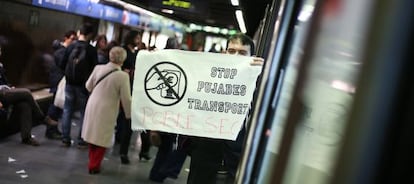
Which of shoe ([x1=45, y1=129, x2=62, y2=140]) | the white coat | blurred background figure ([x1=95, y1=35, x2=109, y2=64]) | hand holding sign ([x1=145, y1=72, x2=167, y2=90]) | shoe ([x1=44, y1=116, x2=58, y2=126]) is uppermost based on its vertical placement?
hand holding sign ([x1=145, y1=72, x2=167, y2=90])

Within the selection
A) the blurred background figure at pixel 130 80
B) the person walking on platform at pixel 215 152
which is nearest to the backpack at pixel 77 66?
the blurred background figure at pixel 130 80

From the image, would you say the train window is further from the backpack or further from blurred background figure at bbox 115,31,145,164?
the backpack

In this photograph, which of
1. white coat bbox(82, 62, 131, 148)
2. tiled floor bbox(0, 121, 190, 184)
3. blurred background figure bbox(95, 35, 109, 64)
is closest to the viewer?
tiled floor bbox(0, 121, 190, 184)

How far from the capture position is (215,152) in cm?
456

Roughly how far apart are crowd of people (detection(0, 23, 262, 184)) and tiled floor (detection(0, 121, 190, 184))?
182 millimetres

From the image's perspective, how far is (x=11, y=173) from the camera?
21.4 feet

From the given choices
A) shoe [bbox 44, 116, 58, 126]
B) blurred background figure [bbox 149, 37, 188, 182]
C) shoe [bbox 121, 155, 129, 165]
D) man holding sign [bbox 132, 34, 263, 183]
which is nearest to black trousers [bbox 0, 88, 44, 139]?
shoe [bbox 44, 116, 58, 126]

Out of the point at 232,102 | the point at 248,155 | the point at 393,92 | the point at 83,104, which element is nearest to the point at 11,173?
the point at 83,104

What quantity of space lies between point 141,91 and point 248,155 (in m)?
3.12

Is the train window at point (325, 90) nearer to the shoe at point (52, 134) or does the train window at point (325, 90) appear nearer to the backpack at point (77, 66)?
the backpack at point (77, 66)

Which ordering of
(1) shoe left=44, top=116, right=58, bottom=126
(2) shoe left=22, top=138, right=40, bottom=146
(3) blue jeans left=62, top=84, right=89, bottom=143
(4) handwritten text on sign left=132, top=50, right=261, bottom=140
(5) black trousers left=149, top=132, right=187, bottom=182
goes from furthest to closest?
1. (1) shoe left=44, top=116, right=58, bottom=126
2. (3) blue jeans left=62, top=84, right=89, bottom=143
3. (2) shoe left=22, top=138, right=40, bottom=146
4. (5) black trousers left=149, top=132, right=187, bottom=182
5. (4) handwritten text on sign left=132, top=50, right=261, bottom=140

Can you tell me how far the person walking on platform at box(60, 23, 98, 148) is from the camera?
8.41 meters

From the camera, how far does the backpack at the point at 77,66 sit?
838 centimetres

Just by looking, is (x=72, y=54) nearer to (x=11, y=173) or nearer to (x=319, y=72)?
(x=11, y=173)
